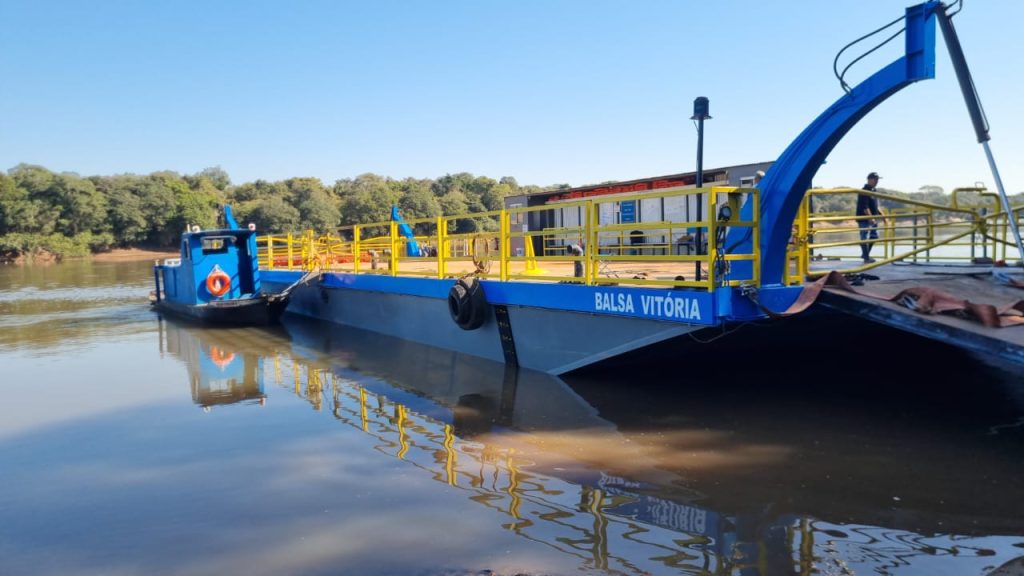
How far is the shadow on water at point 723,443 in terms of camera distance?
3.96 meters

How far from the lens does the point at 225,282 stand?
15.5m

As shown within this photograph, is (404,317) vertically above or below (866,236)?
below

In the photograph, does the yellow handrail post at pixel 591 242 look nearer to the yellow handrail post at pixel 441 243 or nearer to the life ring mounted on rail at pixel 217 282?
the yellow handrail post at pixel 441 243

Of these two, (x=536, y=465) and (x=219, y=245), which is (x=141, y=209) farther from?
(x=536, y=465)

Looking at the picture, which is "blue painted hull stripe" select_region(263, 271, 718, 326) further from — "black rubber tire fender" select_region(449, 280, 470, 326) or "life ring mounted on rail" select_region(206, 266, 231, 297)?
"life ring mounted on rail" select_region(206, 266, 231, 297)

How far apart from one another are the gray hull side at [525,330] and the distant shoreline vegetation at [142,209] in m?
37.2

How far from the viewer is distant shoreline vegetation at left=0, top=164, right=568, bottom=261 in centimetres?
5838

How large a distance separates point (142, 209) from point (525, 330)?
229 feet

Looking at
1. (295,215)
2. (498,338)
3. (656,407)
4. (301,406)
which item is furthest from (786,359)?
(295,215)

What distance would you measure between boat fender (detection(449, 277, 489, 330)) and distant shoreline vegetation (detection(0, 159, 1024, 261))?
1586 inches

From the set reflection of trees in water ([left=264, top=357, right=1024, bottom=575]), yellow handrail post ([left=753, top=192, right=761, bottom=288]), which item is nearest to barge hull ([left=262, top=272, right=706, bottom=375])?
yellow handrail post ([left=753, top=192, right=761, bottom=288])

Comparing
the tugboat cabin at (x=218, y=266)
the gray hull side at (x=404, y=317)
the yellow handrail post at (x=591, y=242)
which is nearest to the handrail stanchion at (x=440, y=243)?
the gray hull side at (x=404, y=317)

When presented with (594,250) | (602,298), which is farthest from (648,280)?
(594,250)

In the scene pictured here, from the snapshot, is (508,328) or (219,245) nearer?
(508,328)
